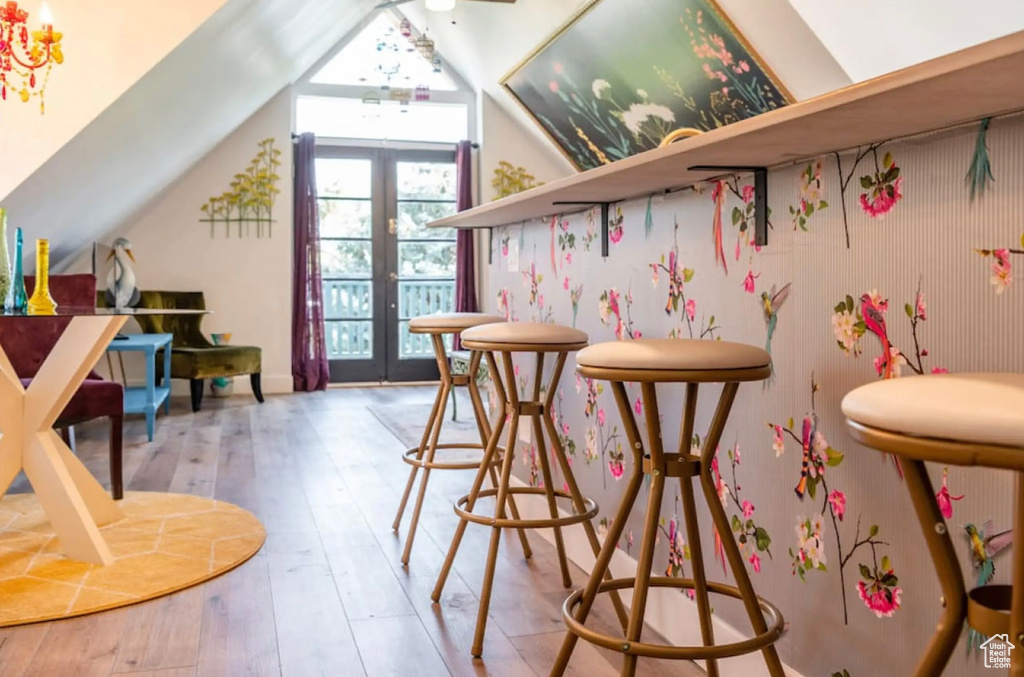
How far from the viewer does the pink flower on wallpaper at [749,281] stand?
6.15 feet

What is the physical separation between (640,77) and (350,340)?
3736 mm

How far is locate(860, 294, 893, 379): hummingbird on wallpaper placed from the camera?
1495 millimetres

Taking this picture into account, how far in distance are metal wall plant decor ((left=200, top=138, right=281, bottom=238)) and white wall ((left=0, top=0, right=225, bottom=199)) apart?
→ 3.21 m

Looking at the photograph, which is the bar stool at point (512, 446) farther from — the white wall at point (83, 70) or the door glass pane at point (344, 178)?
the door glass pane at point (344, 178)

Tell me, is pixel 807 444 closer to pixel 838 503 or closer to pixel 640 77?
pixel 838 503

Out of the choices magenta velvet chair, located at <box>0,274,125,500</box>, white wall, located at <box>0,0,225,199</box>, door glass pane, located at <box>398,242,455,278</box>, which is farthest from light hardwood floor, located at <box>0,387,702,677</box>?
door glass pane, located at <box>398,242,455,278</box>

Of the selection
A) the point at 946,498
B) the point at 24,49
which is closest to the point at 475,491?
the point at 946,498

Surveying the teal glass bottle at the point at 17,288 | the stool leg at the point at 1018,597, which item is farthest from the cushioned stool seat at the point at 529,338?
the teal glass bottle at the point at 17,288

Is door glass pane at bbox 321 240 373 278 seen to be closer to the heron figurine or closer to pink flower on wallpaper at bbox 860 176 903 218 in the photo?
the heron figurine

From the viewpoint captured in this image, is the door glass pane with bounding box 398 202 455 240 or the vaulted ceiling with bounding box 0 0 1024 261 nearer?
the vaulted ceiling with bounding box 0 0 1024 261

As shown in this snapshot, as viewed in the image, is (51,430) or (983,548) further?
(51,430)

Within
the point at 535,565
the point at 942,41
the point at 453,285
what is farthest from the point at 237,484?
the point at 453,285

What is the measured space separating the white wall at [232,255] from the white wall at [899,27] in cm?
433

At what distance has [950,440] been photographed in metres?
0.88
